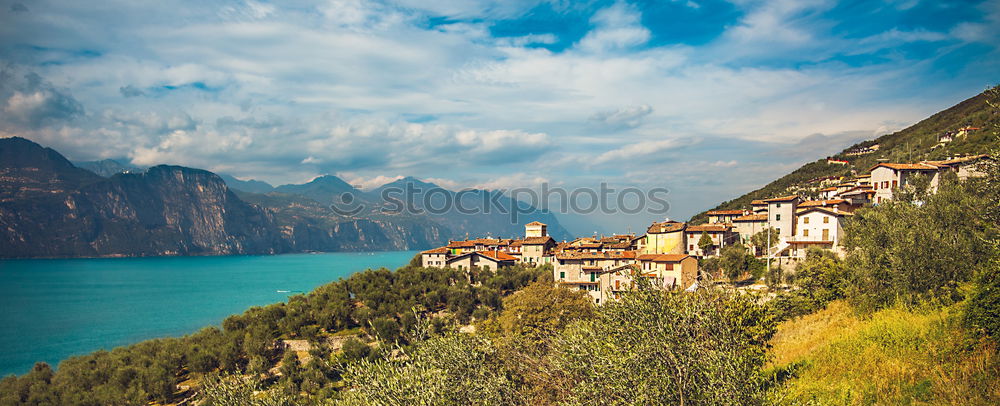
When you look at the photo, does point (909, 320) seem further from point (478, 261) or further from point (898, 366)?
point (478, 261)

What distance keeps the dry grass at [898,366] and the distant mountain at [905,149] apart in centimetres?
5184

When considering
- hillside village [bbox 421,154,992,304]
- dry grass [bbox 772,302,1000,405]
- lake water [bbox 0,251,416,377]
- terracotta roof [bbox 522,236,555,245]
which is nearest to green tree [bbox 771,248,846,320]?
hillside village [bbox 421,154,992,304]

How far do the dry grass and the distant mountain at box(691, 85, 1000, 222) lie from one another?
170 ft

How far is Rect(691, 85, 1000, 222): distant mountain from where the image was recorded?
58.7 m

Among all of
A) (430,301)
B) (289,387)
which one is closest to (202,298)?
(430,301)

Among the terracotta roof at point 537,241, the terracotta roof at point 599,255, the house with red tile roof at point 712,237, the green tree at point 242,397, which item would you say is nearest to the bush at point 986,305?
the green tree at point 242,397

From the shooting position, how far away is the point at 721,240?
49531 mm

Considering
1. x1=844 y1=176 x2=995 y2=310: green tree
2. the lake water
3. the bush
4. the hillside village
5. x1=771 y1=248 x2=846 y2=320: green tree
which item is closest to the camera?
the bush

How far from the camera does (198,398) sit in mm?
34000

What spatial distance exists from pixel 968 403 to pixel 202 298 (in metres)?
114

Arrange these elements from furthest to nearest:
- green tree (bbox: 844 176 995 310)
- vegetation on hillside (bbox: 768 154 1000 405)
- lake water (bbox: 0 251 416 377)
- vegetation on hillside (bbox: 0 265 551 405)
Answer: lake water (bbox: 0 251 416 377) → vegetation on hillside (bbox: 0 265 551 405) → green tree (bbox: 844 176 995 310) → vegetation on hillside (bbox: 768 154 1000 405)

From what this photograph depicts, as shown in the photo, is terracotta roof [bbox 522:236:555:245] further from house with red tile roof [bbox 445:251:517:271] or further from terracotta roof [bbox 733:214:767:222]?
terracotta roof [bbox 733:214:767:222]

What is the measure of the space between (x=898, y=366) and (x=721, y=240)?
132 feet

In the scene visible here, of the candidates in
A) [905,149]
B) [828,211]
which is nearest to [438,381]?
Answer: [828,211]
